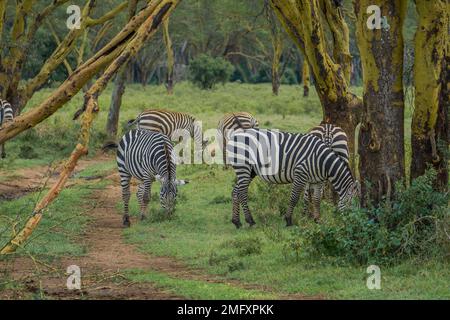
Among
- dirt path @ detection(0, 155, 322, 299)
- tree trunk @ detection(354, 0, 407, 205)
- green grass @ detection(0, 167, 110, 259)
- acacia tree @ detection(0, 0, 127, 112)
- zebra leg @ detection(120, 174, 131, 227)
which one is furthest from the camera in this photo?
acacia tree @ detection(0, 0, 127, 112)

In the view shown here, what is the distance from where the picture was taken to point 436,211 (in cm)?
913

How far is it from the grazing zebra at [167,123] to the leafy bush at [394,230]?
10435mm

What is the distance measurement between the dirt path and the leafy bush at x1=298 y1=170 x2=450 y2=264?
1183 mm

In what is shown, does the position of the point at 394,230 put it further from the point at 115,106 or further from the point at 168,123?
the point at 115,106

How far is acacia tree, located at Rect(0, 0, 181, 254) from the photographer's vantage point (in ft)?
24.4

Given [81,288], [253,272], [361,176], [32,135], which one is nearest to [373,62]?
[361,176]

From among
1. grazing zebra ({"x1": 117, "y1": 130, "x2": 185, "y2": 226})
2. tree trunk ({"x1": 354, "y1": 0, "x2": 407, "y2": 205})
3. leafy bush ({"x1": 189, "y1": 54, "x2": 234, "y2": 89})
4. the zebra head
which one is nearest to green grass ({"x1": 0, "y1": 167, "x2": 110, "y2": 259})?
grazing zebra ({"x1": 117, "y1": 130, "x2": 185, "y2": 226})

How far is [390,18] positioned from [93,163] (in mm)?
13601

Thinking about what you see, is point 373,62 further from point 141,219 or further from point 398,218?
point 141,219

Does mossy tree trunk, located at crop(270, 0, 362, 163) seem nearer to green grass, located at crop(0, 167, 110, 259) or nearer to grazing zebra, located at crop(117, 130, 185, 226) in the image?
grazing zebra, located at crop(117, 130, 185, 226)

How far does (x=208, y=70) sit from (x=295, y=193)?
125ft

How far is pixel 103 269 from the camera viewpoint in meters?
9.79

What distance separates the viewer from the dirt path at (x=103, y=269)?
8094 mm

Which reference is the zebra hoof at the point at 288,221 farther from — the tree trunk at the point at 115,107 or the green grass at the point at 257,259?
the tree trunk at the point at 115,107
